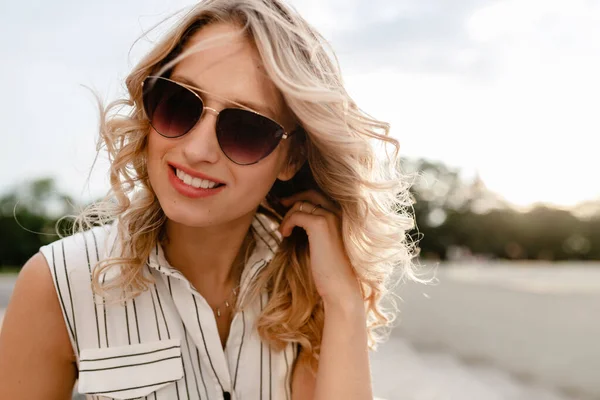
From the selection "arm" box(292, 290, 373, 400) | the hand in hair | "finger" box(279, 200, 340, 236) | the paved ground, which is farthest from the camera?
the paved ground

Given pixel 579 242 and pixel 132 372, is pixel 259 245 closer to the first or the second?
pixel 132 372

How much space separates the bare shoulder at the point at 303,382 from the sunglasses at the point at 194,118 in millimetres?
Answer: 963

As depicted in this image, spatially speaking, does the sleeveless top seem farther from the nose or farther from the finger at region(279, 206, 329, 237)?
the nose

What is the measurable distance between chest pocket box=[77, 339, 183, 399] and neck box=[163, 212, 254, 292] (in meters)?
0.32

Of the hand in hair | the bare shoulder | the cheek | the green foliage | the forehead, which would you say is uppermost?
the forehead

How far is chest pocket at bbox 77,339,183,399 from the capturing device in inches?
82.0

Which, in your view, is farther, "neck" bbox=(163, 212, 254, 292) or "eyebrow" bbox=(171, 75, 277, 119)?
"neck" bbox=(163, 212, 254, 292)

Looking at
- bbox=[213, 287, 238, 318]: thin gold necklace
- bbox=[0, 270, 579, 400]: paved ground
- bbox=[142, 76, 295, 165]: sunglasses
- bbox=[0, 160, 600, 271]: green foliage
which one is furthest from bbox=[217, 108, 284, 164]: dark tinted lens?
bbox=[0, 160, 600, 271]: green foliage

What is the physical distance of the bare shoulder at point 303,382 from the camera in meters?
2.44

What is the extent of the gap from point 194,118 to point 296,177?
74 centimetres

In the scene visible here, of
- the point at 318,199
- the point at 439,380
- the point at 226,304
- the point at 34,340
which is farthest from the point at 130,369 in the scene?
A: the point at 439,380

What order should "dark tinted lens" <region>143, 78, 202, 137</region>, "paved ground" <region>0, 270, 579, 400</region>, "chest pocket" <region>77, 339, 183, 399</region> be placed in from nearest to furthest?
"dark tinted lens" <region>143, 78, 202, 137</region>, "chest pocket" <region>77, 339, 183, 399</region>, "paved ground" <region>0, 270, 579, 400</region>

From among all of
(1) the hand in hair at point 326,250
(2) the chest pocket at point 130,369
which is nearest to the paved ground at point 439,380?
(1) the hand in hair at point 326,250

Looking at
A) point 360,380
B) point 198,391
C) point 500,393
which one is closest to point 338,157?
point 360,380
